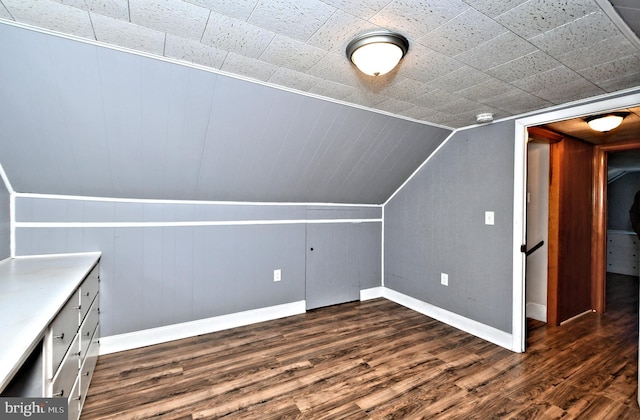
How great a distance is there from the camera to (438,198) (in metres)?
3.28

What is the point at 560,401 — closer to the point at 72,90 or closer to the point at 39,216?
the point at 72,90

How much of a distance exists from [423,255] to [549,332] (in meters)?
1.40

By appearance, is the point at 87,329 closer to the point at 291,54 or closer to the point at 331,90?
the point at 291,54

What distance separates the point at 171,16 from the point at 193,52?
31cm

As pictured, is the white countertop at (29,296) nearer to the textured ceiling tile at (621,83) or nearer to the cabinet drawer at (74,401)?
the cabinet drawer at (74,401)

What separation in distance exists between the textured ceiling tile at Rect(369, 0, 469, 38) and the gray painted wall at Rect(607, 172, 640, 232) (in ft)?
21.4

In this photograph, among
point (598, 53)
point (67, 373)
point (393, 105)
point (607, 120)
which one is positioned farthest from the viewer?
point (607, 120)

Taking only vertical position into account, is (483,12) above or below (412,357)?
above

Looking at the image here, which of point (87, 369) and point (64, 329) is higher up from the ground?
point (64, 329)

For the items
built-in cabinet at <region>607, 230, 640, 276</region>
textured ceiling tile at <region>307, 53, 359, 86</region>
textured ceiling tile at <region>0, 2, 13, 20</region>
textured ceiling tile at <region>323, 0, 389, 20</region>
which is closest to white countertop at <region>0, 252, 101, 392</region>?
textured ceiling tile at <region>0, 2, 13, 20</region>

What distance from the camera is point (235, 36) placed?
1.46 m

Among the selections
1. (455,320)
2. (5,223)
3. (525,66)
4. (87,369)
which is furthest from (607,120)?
(5,223)

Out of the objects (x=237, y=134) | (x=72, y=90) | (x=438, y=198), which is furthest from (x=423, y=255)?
(x=72, y=90)

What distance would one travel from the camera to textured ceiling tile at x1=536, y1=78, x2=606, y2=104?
76.4 inches
